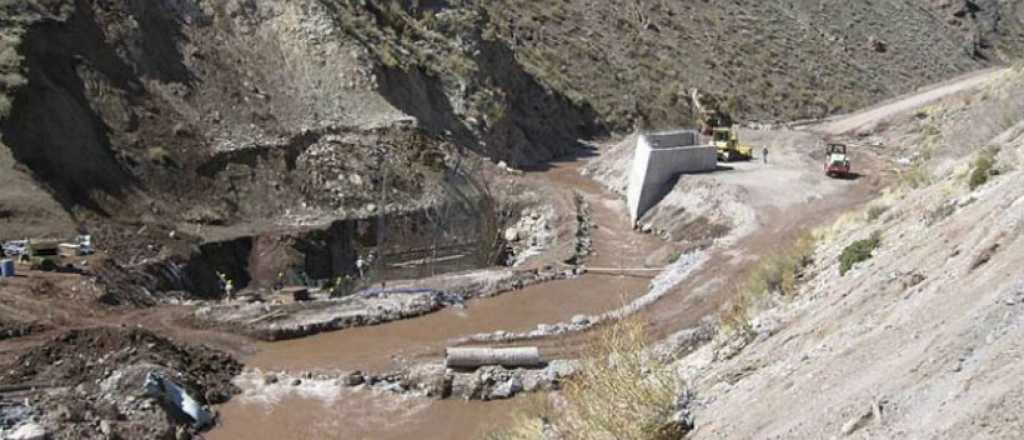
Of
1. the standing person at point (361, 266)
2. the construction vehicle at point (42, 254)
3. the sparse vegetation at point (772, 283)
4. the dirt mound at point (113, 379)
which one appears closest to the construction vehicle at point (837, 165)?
the standing person at point (361, 266)

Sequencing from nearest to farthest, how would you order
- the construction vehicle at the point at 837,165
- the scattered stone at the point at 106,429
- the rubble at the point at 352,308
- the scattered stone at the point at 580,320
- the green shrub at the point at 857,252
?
the green shrub at the point at 857,252 → the scattered stone at the point at 106,429 → the rubble at the point at 352,308 → the scattered stone at the point at 580,320 → the construction vehicle at the point at 837,165

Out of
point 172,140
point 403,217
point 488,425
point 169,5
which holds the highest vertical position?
point 169,5

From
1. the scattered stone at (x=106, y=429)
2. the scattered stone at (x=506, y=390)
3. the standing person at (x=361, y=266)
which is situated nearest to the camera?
the scattered stone at (x=106, y=429)

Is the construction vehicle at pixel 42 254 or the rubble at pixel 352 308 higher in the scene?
the construction vehicle at pixel 42 254

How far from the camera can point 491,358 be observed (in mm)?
24859

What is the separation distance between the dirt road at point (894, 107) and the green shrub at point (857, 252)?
126 feet

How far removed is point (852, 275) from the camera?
17766 mm

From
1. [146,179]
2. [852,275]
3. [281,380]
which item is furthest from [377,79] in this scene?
[852,275]

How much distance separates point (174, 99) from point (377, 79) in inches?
319

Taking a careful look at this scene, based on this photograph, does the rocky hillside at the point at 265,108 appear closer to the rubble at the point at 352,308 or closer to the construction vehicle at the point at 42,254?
the construction vehicle at the point at 42,254

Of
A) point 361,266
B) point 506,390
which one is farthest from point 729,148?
point 506,390

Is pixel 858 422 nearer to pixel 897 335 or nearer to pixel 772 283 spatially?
pixel 897 335

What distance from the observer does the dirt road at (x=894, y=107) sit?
56719 mm

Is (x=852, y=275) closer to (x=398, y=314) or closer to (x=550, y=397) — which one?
(x=550, y=397)
